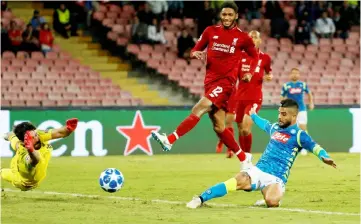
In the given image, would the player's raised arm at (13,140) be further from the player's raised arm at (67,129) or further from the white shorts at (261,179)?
the white shorts at (261,179)

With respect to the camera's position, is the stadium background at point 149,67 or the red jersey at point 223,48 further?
the stadium background at point 149,67

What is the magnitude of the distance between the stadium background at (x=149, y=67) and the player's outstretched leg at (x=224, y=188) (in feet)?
33.2

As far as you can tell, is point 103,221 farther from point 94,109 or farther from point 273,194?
point 94,109

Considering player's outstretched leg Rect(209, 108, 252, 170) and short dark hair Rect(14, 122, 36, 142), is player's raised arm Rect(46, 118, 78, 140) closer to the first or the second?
short dark hair Rect(14, 122, 36, 142)

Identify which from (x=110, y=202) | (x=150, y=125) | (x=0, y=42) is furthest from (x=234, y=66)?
(x=0, y=42)

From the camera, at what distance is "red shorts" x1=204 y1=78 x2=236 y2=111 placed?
14.0 m

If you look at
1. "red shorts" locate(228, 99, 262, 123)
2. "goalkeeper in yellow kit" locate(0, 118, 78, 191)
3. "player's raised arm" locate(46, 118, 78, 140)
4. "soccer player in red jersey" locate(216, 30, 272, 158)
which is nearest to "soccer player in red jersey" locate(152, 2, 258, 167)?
"player's raised arm" locate(46, 118, 78, 140)

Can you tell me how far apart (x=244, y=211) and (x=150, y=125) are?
1045cm

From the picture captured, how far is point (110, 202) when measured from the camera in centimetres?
1238

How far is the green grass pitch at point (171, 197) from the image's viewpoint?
1083 cm

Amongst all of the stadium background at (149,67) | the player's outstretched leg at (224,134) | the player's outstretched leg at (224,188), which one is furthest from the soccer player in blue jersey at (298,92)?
the player's outstretched leg at (224,188)

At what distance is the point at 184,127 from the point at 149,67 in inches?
476

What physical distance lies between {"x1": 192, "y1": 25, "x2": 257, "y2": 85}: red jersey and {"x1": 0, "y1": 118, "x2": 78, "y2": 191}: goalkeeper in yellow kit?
8.44 ft

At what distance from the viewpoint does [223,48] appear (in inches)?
557
